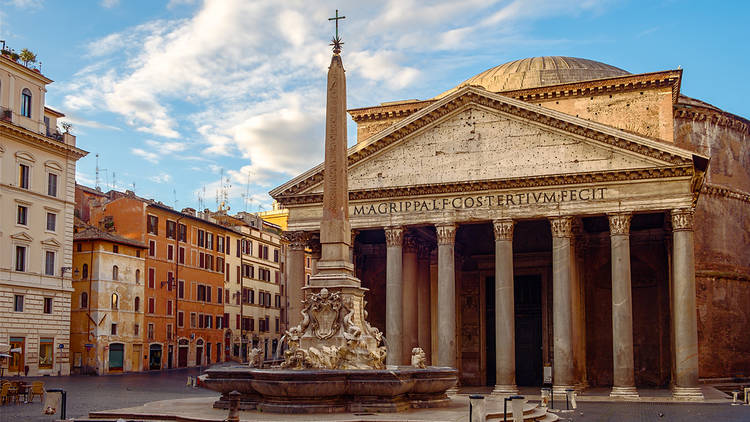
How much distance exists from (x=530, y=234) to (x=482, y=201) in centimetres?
705

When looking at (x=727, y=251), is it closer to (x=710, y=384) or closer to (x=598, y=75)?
(x=710, y=384)

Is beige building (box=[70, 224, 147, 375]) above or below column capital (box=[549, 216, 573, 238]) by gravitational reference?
below

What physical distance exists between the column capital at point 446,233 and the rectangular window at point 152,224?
803 inches

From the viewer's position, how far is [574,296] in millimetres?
28453

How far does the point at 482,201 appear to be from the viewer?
27859mm

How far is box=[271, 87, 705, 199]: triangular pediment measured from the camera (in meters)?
26.3

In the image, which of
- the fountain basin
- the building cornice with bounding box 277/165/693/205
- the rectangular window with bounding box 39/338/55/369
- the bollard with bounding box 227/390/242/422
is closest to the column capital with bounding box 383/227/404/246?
the building cornice with bounding box 277/165/693/205

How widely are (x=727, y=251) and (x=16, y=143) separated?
31.2 meters

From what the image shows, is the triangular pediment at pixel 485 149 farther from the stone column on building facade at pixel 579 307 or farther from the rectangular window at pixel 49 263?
the rectangular window at pixel 49 263

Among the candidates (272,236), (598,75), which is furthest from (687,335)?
(272,236)

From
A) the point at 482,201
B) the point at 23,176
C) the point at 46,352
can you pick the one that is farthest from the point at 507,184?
the point at 46,352

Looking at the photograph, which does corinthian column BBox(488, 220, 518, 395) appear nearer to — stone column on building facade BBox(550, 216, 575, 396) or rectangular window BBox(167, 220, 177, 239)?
stone column on building facade BBox(550, 216, 575, 396)

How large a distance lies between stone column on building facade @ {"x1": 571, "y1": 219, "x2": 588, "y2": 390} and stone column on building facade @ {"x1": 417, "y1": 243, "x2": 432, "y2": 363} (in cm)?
592

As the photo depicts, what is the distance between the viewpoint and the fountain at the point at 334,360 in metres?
11.9
